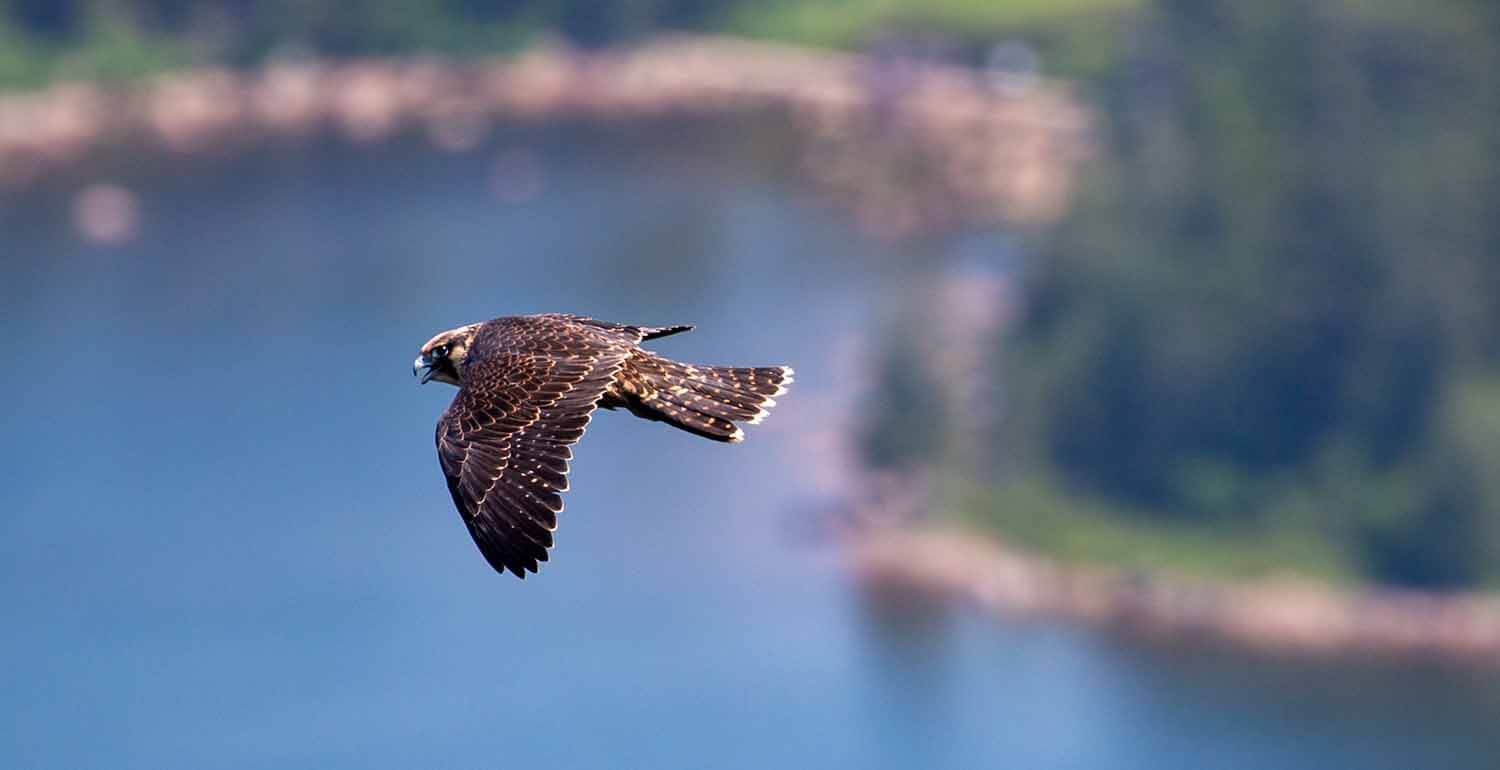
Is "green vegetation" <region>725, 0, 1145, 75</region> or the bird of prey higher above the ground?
"green vegetation" <region>725, 0, 1145, 75</region>

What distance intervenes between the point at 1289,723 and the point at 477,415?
216ft

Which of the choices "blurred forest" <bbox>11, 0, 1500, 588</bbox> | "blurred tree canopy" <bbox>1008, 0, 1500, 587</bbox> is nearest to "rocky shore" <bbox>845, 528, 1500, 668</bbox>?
"blurred forest" <bbox>11, 0, 1500, 588</bbox>

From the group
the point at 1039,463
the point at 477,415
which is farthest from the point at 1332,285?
the point at 477,415

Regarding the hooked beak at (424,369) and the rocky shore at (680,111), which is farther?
the rocky shore at (680,111)

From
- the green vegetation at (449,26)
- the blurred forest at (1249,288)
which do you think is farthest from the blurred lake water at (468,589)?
the green vegetation at (449,26)

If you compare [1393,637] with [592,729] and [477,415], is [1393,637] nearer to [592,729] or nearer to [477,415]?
[592,729]

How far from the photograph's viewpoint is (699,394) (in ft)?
66.1

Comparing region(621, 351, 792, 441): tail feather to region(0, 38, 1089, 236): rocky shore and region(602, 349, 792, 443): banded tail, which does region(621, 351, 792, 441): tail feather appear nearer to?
region(602, 349, 792, 443): banded tail

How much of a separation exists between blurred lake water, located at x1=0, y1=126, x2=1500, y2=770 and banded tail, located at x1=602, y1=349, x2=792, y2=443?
56.0m

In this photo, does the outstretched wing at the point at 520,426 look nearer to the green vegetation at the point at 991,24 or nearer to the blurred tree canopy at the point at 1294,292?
the blurred tree canopy at the point at 1294,292

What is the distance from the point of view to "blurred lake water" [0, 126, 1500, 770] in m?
78.3

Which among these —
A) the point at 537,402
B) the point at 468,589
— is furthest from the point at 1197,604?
the point at 537,402

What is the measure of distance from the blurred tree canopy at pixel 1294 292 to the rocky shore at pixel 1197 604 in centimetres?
148

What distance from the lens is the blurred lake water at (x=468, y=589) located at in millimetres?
78312
